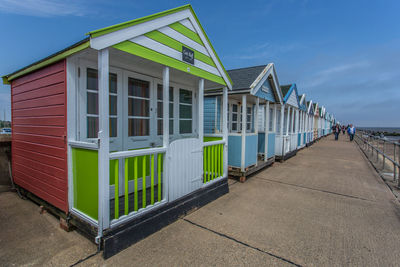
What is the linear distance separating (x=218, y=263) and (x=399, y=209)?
3667 millimetres

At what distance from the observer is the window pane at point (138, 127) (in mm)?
3479

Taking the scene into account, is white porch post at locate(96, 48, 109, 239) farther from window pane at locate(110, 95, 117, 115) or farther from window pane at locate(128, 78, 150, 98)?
window pane at locate(128, 78, 150, 98)

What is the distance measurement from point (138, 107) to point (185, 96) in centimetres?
128

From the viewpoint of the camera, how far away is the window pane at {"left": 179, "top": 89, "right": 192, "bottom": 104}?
175 inches

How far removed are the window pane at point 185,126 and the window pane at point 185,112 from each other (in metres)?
0.11

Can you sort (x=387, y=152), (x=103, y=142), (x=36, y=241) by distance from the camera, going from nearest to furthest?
(x=103, y=142) < (x=36, y=241) < (x=387, y=152)

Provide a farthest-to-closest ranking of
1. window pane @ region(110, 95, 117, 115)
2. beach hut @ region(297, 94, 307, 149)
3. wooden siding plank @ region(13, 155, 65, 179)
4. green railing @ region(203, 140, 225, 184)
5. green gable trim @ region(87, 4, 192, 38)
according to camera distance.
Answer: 1. beach hut @ region(297, 94, 307, 149)
2. green railing @ region(203, 140, 225, 184)
3. window pane @ region(110, 95, 117, 115)
4. wooden siding plank @ region(13, 155, 65, 179)
5. green gable trim @ region(87, 4, 192, 38)

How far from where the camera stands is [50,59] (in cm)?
272

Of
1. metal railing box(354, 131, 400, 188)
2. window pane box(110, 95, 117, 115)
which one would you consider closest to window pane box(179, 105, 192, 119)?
window pane box(110, 95, 117, 115)

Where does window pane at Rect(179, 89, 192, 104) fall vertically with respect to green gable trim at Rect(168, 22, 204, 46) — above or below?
below

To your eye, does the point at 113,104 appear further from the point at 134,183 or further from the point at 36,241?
the point at 36,241

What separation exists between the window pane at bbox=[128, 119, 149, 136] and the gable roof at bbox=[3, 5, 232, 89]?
121cm

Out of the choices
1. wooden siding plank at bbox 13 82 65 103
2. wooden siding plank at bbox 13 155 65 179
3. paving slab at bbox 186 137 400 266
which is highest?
wooden siding plank at bbox 13 82 65 103

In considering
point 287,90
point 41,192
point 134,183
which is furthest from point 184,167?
point 287,90
